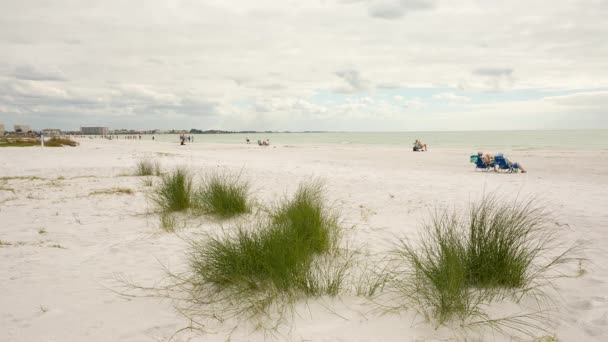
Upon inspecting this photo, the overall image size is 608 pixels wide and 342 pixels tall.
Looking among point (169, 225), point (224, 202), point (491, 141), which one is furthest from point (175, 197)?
point (491, 141)

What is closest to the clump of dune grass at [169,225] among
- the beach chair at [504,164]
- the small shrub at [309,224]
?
the small shrub at [309,224]

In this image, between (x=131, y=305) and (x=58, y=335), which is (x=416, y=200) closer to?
(x=131, y=305)

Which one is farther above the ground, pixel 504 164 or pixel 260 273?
pixel 504 164

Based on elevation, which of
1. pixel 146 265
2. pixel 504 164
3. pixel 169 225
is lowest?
pixel 146 265

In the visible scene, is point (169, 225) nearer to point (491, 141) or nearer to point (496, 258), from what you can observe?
point (496, 258)

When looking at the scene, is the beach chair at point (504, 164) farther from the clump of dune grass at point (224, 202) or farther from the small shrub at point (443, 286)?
the small shrub at point (443, 286)

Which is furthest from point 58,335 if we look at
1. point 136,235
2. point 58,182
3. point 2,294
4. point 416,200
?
point 58,182

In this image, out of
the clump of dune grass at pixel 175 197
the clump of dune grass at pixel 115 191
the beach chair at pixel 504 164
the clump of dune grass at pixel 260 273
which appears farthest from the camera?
the beach chair at pixel 504 164

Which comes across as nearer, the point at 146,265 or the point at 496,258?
the point at 496,258

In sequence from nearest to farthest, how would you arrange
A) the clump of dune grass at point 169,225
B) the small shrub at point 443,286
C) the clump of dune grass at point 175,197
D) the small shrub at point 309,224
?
the small shrub at point 443,286 → the small shrub at point 309,224 → the clump of dune grass at point 169,225 → the clump of dune grass at point 175,197

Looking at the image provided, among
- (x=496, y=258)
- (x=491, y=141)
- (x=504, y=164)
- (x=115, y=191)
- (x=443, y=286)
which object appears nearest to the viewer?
(x=443, y=286)

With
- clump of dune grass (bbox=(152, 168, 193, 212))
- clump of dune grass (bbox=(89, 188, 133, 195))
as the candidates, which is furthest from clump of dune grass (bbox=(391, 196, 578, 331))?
clump of dune grass (bbox=(89, 188, 133, 195))

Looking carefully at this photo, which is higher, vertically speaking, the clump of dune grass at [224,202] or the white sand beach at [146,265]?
the clump of dune grass at [224,202]

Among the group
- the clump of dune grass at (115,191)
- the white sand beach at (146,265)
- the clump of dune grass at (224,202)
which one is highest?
the clump of dune grass at (224,202)
